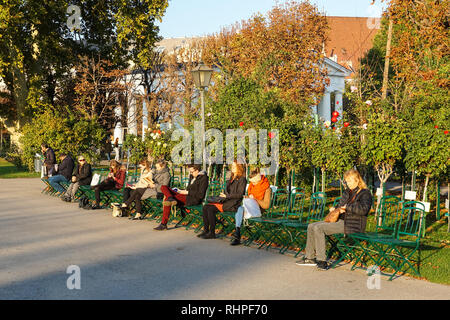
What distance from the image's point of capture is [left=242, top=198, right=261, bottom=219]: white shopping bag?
9547mm

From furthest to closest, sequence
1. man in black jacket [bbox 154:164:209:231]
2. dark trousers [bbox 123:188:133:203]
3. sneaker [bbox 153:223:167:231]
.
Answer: dark trousers [bbox 123:188:133:203], man in black jacket [bbox 154:164:209:231], sneaker [bbox 153:223:167:231]

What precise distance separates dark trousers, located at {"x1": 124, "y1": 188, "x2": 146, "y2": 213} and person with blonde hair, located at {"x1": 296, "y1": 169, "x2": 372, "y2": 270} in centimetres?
529

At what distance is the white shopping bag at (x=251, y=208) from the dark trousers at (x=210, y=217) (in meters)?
0.72

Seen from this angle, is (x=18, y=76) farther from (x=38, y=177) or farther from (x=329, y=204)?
(x=329, y=204)

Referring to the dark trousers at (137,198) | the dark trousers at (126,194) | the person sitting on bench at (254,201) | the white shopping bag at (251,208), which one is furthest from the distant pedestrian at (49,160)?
the white shopping bag at (251,208)

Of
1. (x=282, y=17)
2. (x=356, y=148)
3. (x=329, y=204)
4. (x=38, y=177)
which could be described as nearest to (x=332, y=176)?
(x=329, y=204)

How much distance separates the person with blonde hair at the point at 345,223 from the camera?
25.2 ft

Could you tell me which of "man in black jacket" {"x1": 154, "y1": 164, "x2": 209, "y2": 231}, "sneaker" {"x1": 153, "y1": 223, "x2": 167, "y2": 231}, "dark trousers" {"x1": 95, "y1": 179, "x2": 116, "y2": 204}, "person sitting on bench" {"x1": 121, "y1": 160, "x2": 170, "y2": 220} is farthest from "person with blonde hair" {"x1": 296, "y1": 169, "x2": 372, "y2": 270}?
"dark trousers" {"x1": 95, "y1": 179, "x2": 116, "y2": 204}

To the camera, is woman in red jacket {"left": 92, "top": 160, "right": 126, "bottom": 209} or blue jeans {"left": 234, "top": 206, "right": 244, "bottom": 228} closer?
blue jeans {"left": 234, "top": 206, "right": 244, "bottom": 228}

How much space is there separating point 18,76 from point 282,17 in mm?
15320

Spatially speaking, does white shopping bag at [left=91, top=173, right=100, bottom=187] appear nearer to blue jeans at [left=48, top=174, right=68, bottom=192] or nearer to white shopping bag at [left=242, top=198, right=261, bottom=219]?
blue jeans at [left=48, top=174, right=68, bottom=192]

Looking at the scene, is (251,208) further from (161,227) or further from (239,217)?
(161,227)

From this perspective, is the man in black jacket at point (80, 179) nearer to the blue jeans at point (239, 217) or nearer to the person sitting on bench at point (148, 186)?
the person sitting on bench at point (148, 186)

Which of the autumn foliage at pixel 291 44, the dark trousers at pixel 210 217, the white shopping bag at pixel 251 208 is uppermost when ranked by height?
the autumn foliage at pixel 291 44
